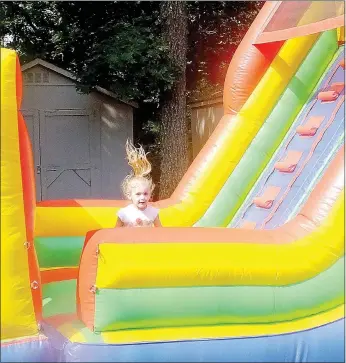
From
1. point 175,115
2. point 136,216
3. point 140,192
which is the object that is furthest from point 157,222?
point 175,115

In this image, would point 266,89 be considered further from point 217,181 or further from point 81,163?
point 81,163

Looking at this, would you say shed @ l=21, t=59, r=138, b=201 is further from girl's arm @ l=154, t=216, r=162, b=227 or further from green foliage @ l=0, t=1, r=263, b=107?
girl's arm @ l=154, t=216, r=162, b=227

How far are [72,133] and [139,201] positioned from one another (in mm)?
5697

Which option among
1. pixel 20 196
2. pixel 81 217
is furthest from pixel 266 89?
pixel 20 196

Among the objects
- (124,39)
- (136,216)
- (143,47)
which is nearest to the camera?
(136,216)

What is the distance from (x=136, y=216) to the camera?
11.9 feet

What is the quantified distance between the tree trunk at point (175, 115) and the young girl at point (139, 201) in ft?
15.8

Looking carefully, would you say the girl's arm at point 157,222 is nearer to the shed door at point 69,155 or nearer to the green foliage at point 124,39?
the green foliage at point 124,39

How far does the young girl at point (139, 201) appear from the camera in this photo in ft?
11.5

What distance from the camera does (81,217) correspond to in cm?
374

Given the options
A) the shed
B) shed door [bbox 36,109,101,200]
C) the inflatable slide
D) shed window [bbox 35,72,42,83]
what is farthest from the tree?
the inflatable slide

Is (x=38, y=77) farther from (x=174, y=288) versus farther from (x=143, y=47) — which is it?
(x=174, y=288)

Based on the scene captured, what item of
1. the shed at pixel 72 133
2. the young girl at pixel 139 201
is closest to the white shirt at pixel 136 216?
the young girl at pixel 139 201

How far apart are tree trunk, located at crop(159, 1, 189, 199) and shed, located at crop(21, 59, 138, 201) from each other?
74cm
